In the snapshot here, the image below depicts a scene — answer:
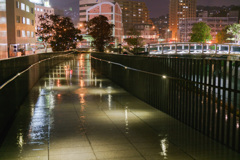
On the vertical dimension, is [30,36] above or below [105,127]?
above

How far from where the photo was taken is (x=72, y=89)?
14.7 meters

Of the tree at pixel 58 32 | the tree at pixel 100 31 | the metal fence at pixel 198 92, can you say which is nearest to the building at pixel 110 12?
the tree at pixel 100 31

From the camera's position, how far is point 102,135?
22.2 feet

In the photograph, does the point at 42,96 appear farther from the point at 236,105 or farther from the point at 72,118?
the point at 236,105

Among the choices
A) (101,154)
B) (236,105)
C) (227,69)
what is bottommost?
(101,154)

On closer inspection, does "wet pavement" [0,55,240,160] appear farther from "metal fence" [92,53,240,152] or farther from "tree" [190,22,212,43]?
"tree" [190,22,212,43]

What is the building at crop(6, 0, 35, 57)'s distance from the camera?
72.5 m

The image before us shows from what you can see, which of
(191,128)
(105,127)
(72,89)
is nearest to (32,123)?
(105,127)

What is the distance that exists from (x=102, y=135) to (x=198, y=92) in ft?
7.76

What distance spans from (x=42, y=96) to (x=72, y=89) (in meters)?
2.44

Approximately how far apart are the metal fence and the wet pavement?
25 cm

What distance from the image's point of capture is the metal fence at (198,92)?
598 cm

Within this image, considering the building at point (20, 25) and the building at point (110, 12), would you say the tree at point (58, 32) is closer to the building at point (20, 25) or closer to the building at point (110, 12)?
the building at point (20, 25)

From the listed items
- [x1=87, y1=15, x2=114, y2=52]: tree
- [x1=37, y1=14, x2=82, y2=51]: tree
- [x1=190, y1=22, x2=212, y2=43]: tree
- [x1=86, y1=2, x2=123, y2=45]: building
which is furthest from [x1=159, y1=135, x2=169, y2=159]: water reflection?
[x1=86, y1=2, x2=123, y2=45]: building
